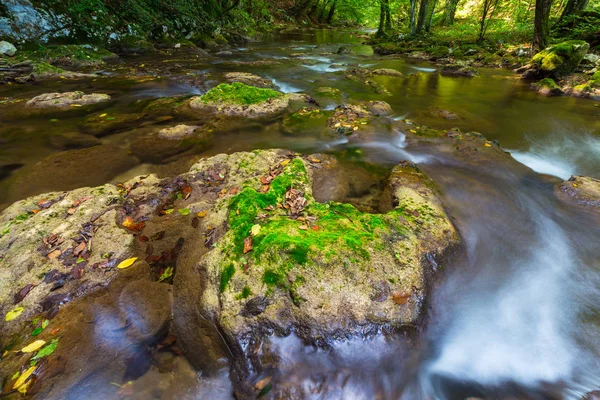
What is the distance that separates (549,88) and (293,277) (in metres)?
13.2

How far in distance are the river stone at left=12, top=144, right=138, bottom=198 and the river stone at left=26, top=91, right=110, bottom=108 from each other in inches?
152

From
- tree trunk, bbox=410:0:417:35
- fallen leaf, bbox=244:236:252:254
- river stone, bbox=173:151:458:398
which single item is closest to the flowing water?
river stone, bbox=173:151:458:398

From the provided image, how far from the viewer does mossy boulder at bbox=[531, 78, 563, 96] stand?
10.3 m

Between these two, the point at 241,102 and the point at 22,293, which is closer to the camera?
the point at 22,293

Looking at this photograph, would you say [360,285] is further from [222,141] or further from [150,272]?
[222,141]

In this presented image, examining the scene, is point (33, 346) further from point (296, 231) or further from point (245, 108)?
point (245, 108)

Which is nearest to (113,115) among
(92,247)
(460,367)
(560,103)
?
(92,247)

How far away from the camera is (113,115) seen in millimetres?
7602

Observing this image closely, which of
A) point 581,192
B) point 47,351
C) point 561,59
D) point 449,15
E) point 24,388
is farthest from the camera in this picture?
point 449,15

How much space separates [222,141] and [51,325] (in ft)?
14.7

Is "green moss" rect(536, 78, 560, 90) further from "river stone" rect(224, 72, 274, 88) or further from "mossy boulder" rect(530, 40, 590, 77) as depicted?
"river stone" rect(224, 72, 274, 88)

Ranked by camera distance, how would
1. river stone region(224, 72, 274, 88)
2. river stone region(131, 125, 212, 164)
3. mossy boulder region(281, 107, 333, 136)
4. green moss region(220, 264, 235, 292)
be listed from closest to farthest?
green moss region(220, 264, 235, 292) → river stone region(131, 125, 212, 164) → mossy boulder region(281, 107, 333, 136) → river stone region(224, 72, 274, 88)

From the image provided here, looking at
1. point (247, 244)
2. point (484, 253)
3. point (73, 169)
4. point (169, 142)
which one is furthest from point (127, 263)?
point (484, 253)

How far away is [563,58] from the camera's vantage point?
10.9 meters
